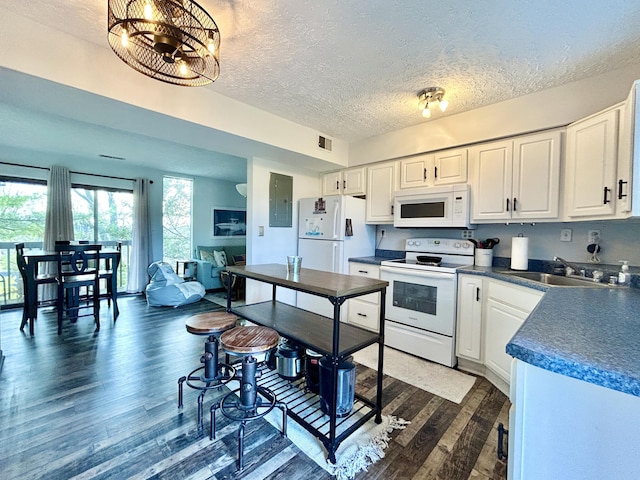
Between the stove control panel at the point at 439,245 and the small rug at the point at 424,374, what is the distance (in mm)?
1162

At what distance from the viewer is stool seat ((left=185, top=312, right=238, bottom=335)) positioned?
1841mm

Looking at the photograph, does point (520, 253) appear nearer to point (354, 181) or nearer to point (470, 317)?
point (470, 317)

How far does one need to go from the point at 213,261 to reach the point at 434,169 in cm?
437

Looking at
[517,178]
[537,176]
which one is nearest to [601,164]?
[537,176]

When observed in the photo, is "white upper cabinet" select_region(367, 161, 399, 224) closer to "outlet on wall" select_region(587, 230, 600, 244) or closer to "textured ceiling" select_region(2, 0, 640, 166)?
"textured ceiling" select_region(2, 0, 640, 166)

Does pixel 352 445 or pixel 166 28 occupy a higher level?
pixel 166 28

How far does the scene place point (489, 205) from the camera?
8.63ft

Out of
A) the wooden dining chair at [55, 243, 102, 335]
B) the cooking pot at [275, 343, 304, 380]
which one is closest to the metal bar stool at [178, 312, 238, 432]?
the cooking pot at [275, 343, 304, 380]

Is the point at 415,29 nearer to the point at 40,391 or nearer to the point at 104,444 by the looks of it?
the point at 104,444

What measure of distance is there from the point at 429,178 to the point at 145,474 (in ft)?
10.6

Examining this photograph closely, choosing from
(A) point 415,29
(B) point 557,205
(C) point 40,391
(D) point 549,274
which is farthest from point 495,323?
(C) point 40,391

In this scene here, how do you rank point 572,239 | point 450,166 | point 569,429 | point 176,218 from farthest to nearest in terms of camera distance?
point 176,218 → point 450,166 → point 572,239 → point 569,429

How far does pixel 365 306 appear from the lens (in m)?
3.21

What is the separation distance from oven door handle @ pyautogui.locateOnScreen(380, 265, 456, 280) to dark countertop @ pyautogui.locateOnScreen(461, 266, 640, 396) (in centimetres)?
122
